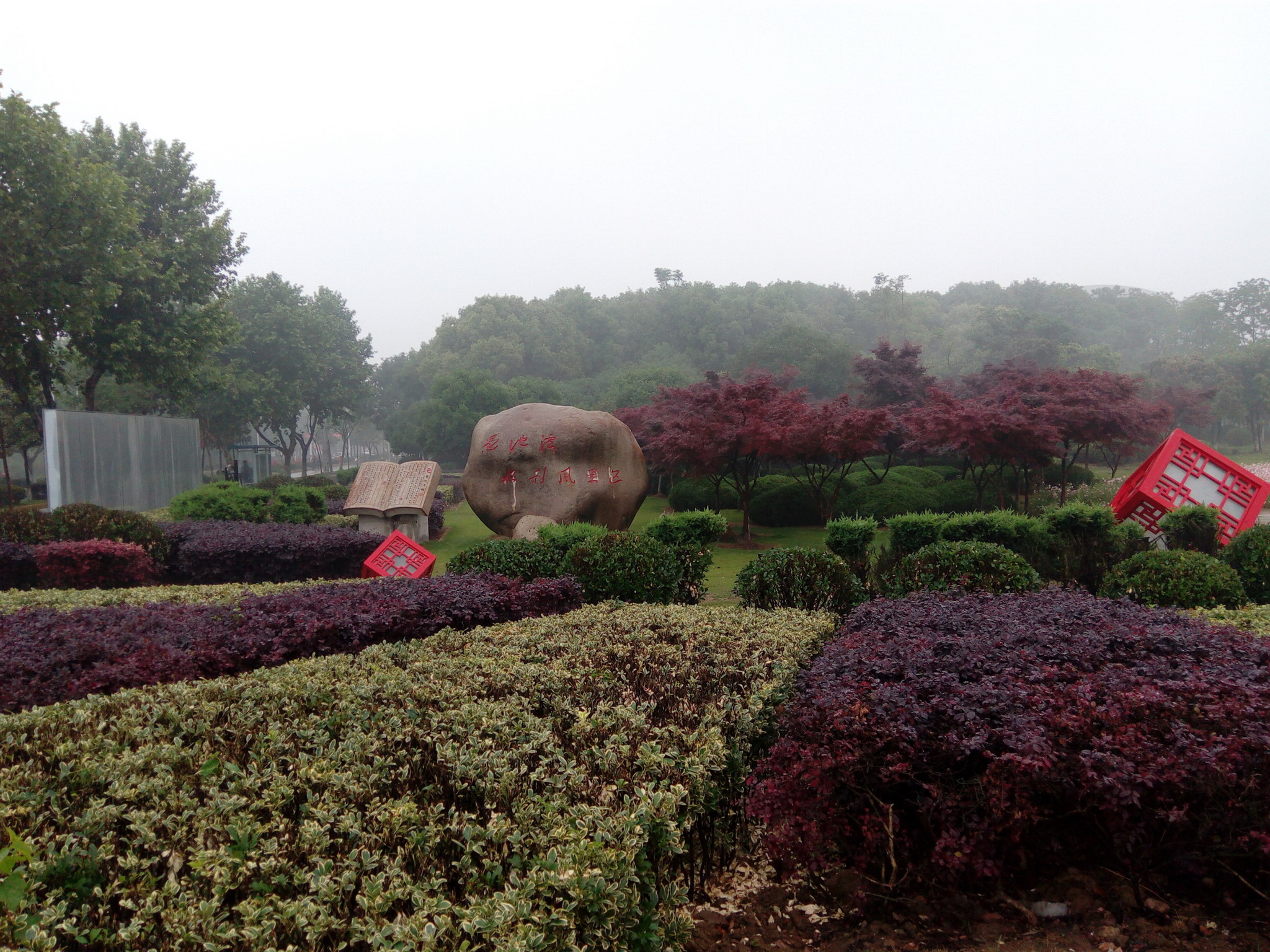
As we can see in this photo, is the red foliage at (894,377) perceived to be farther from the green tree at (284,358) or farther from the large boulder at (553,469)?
the green tree at (284,358)

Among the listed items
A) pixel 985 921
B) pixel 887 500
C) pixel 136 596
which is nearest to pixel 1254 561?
pixel 985 921

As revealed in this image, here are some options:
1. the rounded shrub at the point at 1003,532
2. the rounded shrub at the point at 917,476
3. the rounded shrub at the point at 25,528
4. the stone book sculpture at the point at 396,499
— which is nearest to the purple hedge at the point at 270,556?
the rounded shrub at the point at 25,528

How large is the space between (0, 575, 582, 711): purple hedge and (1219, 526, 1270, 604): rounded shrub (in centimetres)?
538

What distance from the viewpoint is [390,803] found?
2.20 metres

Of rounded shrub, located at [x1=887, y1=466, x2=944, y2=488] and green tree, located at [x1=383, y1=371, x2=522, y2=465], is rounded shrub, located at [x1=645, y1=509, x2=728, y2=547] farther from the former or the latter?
green tree, located at [x1=383, y1=371, x2=522, y2=465]

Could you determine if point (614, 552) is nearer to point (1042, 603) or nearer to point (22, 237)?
point (1042, 603)

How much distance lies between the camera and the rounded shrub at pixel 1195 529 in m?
8.09

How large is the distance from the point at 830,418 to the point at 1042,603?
9027 millimetres

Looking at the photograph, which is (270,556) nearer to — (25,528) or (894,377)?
(25,528)

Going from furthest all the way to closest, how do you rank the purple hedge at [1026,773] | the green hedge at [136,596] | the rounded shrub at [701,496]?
the rounded shrub at [701,496] → the green hedge at [136,596] → the purple hedge at [1026,773]

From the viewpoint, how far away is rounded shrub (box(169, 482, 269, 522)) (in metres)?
12.8

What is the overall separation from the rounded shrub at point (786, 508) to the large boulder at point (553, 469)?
3759 millimetres

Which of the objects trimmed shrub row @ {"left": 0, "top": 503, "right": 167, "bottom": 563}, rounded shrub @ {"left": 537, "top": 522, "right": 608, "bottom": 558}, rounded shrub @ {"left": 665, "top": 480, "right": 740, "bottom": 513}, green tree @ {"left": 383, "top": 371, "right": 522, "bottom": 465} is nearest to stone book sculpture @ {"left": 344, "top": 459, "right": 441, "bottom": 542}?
trimmed shrub row @ {"left": 0, "top": 503, "right": 167, "bottom": 563}

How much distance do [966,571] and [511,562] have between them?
3.67m
